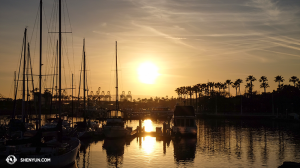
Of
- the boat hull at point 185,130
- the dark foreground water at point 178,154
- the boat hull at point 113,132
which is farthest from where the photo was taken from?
the boat hull at point 185,130

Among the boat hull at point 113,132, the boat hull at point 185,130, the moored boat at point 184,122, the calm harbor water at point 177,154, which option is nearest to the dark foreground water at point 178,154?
the calm harbor water at point 177,154

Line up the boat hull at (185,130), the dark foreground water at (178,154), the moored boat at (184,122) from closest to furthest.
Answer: the dark foreground water at (178,154), the moored boat at (184,122), the boat hull at (185,130)

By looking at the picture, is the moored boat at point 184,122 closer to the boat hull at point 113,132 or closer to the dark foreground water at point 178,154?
the dark foreground water at point 178,154

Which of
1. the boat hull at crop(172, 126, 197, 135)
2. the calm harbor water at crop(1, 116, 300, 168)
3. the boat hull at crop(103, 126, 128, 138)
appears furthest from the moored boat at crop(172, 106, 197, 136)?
the boat hull at crop(103, 126, 128, 138)

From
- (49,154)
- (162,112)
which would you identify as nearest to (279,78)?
(162,112)

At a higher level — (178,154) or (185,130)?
(185,130)

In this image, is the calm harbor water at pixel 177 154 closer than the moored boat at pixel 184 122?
Yes

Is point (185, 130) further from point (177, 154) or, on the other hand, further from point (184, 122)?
point (177, 154)

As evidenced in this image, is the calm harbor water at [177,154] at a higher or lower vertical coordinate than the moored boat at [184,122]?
lower

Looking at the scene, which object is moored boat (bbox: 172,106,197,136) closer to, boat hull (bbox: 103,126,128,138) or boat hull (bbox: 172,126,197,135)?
boat hull (bbox: 172,126,197,135)

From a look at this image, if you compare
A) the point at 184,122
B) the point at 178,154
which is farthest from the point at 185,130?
the point at 178,154

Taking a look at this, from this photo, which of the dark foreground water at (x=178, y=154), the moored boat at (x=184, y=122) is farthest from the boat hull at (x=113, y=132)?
the moored boat at (x=184, y=122)

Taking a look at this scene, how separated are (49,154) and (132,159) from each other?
12.4 metres

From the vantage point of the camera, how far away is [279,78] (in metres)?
157
